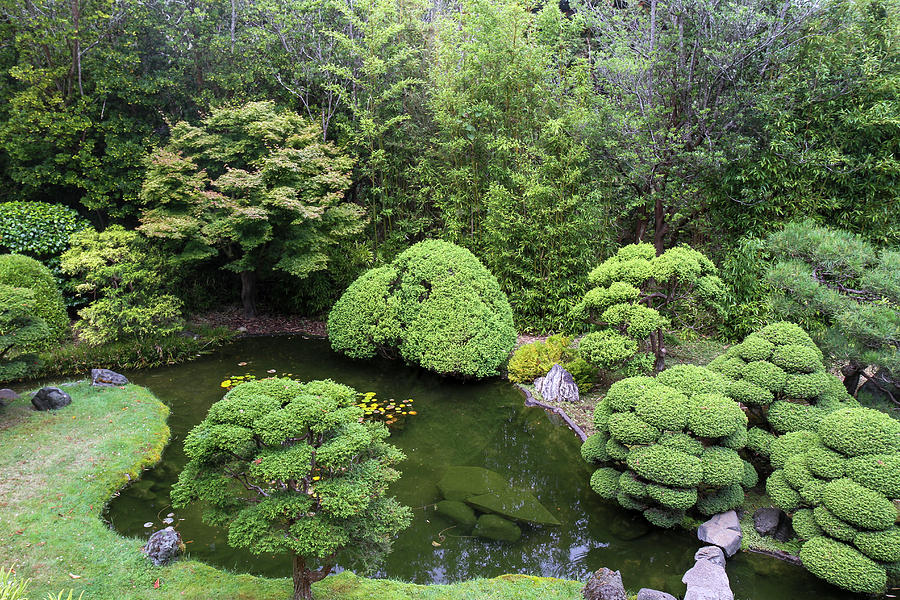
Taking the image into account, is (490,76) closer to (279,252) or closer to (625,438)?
(279,252)

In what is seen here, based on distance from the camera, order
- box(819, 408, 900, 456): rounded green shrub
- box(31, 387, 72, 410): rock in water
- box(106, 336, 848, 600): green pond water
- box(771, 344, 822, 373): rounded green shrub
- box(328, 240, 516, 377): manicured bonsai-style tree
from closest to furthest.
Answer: box(819, 408, 900, 456): rounded green shrub
box(106, 336, 848, 600): green pond water
box(771, 344, 822, 373): rounded green shrub
box(31, 387, 72, 410): rock in water
box(328, 240, 516, 377): manicured bonsai-style tree

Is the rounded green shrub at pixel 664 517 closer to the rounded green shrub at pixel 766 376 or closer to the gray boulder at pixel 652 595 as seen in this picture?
the gray boulder at pixel 652 595

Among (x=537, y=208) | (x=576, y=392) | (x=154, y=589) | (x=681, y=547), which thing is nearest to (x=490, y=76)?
(x=537, y=208)

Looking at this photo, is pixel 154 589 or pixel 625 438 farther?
pixel 625 438

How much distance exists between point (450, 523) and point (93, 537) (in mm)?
3091

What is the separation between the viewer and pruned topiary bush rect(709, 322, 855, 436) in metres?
5.08

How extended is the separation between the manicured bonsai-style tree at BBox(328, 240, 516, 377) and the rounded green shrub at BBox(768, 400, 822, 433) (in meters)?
3.93

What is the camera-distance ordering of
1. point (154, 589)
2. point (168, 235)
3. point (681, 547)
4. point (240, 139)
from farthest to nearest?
point (240, 139) < point (168, 235) < point (681, 547) < point (154, 589)

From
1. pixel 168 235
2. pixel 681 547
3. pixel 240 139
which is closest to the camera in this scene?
Answer: pixel 681 547

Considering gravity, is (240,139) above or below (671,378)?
above

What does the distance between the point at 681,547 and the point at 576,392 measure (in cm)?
310

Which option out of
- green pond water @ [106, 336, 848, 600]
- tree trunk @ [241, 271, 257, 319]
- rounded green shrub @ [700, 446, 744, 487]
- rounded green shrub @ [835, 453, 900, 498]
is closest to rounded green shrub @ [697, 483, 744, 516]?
rounded green shrub @ [700, 446, 744, 487]

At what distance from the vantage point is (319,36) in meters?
10.7

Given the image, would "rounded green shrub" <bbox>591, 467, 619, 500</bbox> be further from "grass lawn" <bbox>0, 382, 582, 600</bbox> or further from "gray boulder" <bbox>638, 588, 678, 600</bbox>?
"gray boulder" <bbox>638, 588, 678, 600</bbox>
